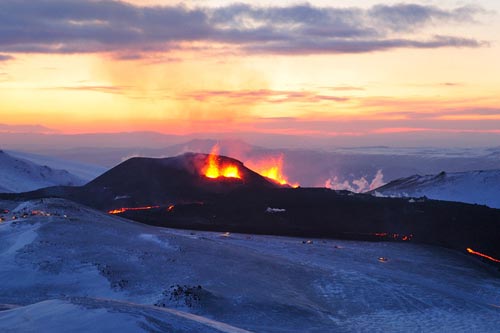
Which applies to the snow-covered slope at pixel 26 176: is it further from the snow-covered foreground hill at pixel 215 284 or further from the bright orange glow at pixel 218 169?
the snow-covered foreground hill at pixel 215 284

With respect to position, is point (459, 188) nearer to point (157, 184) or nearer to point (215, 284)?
point (157, 184)

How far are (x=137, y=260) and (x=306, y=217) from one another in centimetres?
3051

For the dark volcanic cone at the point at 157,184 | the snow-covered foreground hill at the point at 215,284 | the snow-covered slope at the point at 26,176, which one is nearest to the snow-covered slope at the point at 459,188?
the dark volcanic cone at the point at 157,184

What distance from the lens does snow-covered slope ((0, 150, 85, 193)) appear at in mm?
127363

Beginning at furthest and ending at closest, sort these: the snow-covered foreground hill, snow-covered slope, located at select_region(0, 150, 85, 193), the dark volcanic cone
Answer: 1. snow-covered slope, located at select_region(0, 150, 85, 193)
2. the dark volcanic cone
3. the snow-covered foreground hill

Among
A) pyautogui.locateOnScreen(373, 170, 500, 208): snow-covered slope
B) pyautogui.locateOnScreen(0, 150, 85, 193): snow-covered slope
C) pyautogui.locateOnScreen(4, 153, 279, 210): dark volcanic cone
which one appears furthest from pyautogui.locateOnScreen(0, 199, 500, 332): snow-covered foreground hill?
pyautogui.locateOnScreen(0, 150, 85, 193): snow-covered slope

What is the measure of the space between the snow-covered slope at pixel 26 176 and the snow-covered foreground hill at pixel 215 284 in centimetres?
8015

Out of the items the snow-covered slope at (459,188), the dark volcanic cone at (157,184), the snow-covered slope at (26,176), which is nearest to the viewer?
the dark volcanic cone at (157,184)

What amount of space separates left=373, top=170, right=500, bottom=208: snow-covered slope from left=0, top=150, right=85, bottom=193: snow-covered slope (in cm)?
7640

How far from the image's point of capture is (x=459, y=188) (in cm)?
9138

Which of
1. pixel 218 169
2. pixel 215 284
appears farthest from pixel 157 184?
pixel 215 284

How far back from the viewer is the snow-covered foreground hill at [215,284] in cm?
2134

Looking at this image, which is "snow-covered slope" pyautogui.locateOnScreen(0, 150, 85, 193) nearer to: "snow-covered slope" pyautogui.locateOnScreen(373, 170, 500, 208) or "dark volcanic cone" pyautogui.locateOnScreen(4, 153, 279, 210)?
"dark volcanic cone" pyautogui.locateOnScreen(4, 153, 279, 210)

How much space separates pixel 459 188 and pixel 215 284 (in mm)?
65403
